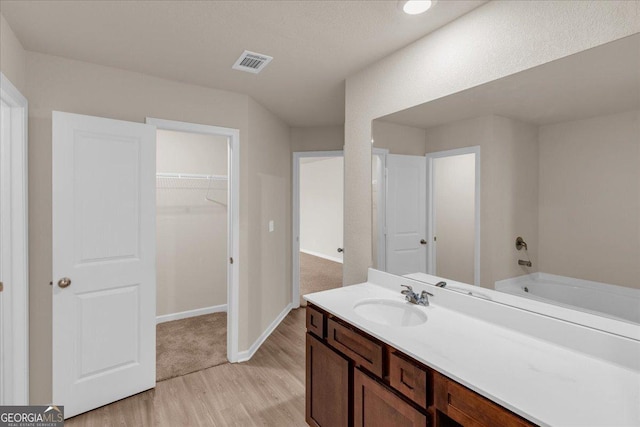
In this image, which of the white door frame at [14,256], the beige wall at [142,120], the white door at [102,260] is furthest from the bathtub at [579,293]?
the white door frame at [14,256]

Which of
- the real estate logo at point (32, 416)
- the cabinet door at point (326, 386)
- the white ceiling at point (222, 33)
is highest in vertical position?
the white ceiling at point (222, 33)

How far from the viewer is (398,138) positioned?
2070 millimetres

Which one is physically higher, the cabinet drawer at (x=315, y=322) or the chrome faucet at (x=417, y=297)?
the chrome faucet at (x=417, y=297)

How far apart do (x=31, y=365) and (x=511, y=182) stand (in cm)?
300

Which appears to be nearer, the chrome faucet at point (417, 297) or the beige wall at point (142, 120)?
the chrome faucet at point (417, 297)

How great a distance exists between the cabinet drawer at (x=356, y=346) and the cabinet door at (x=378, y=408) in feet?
0.20

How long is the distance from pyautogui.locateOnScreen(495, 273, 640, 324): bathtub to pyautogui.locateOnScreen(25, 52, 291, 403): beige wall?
84.5 inches

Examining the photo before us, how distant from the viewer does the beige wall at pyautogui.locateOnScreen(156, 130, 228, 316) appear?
375 cm

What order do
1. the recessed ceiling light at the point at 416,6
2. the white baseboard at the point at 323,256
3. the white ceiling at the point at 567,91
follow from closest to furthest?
the white ceiling at the point at 567,91
the recessed ceiling light at the point at 416,6
the white baseboard at the point at 323,256

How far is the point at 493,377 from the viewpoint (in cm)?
105

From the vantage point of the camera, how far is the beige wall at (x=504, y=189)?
1.48m

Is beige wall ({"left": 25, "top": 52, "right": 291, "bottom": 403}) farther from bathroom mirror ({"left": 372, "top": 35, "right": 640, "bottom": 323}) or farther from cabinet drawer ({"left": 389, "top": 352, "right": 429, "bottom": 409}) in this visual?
cabinet drawer ({"left": 389, "top": 352, "right": 429, "bottom": 409})

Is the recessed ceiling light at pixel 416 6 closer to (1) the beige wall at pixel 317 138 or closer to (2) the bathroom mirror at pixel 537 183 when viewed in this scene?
(2) the bathroom mirror at pixel 537 183

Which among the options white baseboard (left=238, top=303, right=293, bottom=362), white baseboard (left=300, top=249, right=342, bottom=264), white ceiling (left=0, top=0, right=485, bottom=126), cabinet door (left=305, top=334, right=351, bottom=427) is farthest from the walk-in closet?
white baseboard (left=300, top=249, right=342, bottom=264)
